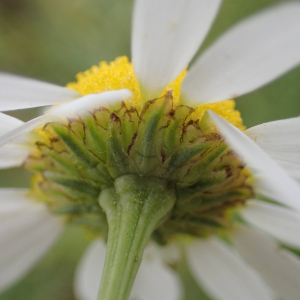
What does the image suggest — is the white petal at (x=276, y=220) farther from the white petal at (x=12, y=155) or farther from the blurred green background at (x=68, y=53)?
the blurred green background at (x=68, y=53)

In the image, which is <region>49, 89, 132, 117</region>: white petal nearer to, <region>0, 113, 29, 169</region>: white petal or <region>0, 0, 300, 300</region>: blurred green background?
<region>0, 113, 29, 169</region>: white petal

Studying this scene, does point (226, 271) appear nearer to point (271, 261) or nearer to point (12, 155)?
point (271, 261)

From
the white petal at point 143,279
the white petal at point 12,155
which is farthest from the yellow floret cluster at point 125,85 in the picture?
the white petal at point 143,279

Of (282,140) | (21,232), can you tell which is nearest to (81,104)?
(282,140)

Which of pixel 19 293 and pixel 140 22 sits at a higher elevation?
pixel 140 22

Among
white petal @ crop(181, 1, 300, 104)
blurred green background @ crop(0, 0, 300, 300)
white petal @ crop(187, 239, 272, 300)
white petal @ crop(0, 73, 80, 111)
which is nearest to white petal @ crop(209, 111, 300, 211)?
white petal @ crop(181, 1, 300, 104)

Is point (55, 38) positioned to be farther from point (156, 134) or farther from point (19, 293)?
point (156, 134)

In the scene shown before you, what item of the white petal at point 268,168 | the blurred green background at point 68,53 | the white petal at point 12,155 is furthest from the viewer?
the blurred green background at point 68,53

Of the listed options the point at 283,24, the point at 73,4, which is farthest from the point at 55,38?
the point at 283,24
